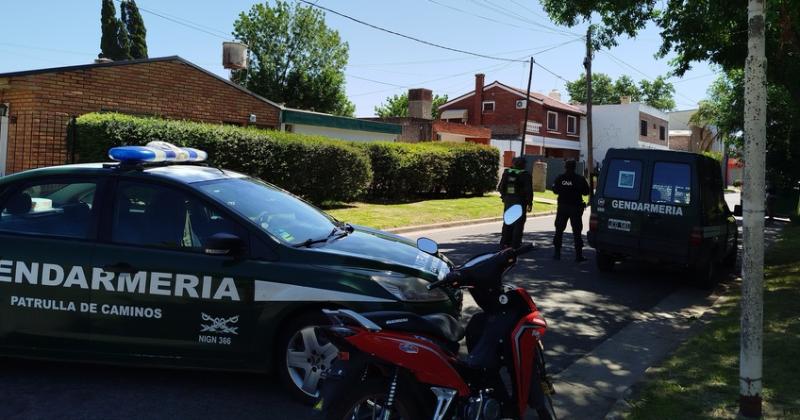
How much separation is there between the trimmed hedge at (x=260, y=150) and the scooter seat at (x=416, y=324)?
1145 centimetres

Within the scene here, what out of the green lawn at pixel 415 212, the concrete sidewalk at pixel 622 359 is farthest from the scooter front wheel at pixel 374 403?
the green lawn at pixel 415 212

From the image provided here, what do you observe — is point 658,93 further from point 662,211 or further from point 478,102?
point 662,211

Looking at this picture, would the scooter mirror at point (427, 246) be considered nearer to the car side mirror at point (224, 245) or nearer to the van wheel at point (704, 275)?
the car side mirror at point (224, 245)

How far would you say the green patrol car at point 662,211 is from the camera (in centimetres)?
847

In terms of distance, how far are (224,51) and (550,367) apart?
21.7 m

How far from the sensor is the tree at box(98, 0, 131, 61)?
164 ft

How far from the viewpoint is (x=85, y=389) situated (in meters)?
4.20

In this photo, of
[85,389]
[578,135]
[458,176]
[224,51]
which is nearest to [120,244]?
[85,389]

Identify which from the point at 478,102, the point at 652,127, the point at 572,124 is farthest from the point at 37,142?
the point at 652,127

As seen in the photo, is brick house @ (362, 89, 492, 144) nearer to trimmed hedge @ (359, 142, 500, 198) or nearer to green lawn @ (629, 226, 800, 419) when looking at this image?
trimmed hedge @ (359, 142, 500, 198)

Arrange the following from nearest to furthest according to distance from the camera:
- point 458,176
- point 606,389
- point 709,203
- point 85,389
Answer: point 85,389, point 606,389, point 709,203, point 458,176

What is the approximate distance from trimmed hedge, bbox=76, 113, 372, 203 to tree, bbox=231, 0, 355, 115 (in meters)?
42.5

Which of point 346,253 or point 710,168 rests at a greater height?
point 710,168

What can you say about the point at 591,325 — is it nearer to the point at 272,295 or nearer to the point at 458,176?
the point at 272,295
